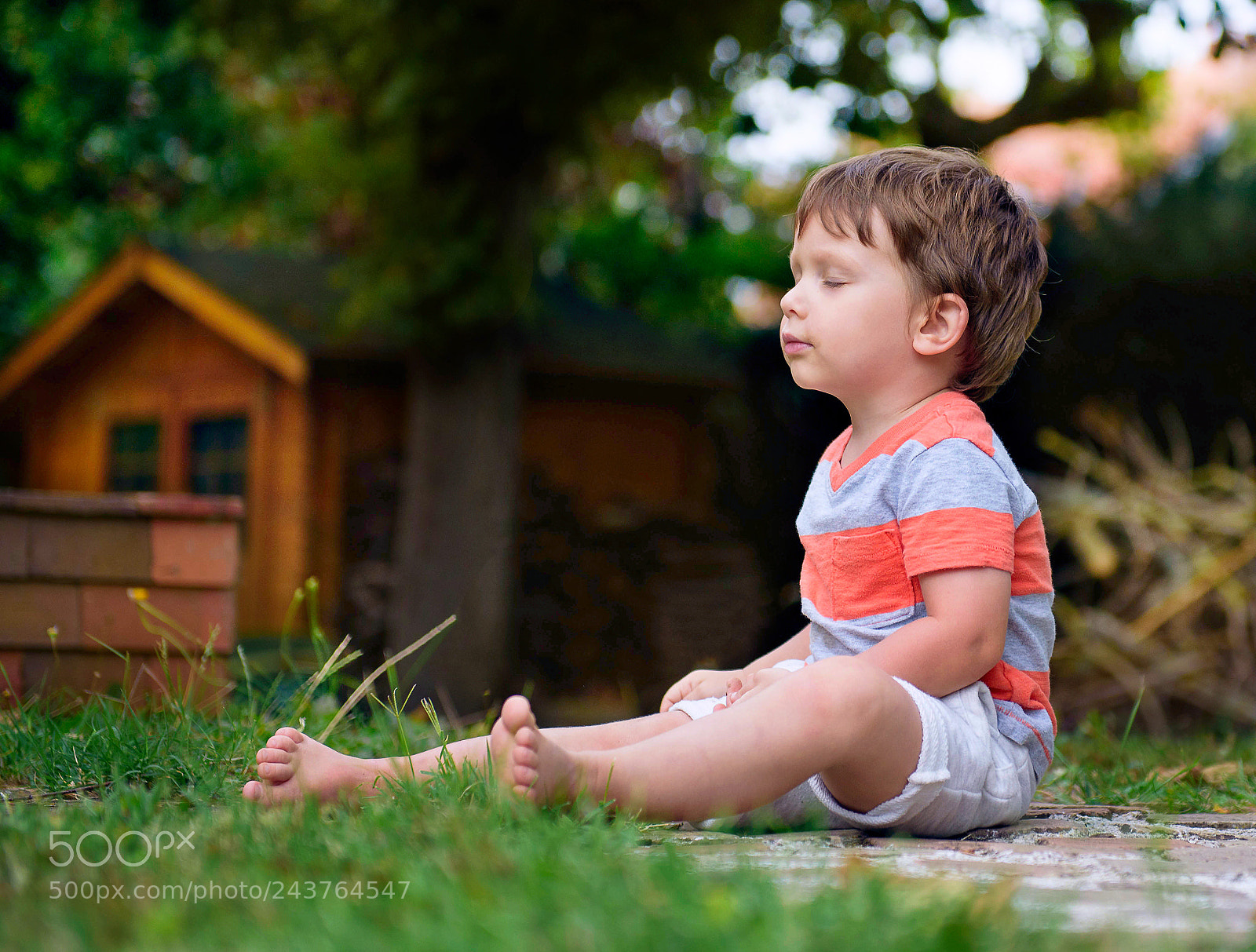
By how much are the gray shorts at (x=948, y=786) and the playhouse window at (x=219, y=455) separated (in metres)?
A: 9.49

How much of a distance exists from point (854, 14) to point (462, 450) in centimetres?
385

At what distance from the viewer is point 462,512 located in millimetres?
7852

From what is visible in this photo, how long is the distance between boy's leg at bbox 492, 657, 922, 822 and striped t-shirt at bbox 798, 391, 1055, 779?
286 millimetres

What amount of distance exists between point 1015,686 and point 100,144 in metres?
13.5

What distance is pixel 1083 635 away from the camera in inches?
222

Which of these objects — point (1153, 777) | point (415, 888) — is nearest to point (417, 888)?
point (415, 888)

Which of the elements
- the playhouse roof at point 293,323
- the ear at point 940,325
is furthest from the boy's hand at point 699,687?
the playhouse roof at point 293,323

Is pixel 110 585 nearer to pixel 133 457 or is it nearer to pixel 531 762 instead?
pixel 531 762

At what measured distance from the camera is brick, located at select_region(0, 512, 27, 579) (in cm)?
302

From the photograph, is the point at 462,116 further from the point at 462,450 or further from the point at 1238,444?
the point at 1238,444

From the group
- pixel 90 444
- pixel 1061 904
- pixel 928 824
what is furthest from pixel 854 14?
pixel 90 444

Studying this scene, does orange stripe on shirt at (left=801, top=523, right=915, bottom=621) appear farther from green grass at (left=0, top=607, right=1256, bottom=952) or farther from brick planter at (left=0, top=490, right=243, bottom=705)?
brick planter at (left=0, top=490, right=243, bottom=705)

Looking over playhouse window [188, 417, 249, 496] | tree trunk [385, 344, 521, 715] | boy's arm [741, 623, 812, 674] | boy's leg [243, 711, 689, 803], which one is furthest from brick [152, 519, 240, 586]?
playhouse window [188, 417, 249, 496]

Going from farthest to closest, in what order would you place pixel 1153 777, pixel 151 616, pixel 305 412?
pixel 305 412 < pixel 151 616 < pixel 1153 777
